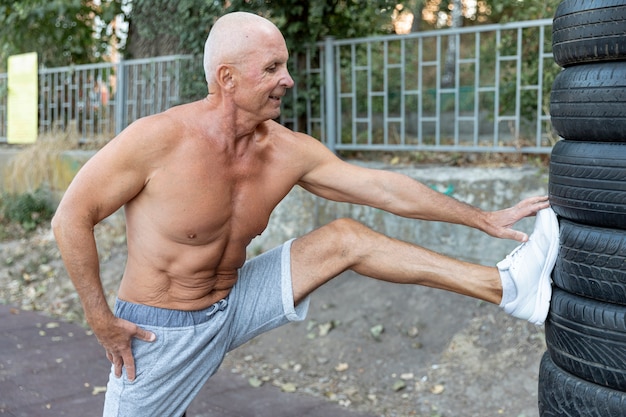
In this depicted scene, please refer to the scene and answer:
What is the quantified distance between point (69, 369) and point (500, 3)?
15.7 feet

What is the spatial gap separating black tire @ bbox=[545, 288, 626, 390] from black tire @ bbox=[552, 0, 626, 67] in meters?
0.88

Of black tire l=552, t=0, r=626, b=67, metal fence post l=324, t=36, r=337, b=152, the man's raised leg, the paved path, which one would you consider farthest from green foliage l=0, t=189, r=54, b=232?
black tire l=552, t=0, r=626, b=67

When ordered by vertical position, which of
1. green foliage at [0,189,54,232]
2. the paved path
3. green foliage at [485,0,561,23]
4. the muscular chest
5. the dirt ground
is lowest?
the paved path

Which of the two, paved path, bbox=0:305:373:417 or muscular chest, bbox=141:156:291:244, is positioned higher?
muscular chest, bbox=141:156:291:244

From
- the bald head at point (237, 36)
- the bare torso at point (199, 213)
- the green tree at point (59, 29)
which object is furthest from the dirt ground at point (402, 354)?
the green tree at point (59, 29)

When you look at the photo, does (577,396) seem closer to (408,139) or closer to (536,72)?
(536,72)

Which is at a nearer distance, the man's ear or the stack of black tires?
the stack of black tires

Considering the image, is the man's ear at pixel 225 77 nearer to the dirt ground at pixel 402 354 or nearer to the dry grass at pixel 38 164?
the dirt ground at pixel 402 354

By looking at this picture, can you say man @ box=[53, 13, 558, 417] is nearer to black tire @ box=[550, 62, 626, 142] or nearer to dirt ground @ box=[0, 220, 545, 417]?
black tire @ box=[550, 62, 626, 142]

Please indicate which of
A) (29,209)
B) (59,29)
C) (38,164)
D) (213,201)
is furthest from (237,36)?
(59,29)

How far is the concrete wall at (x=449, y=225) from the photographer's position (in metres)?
5.84

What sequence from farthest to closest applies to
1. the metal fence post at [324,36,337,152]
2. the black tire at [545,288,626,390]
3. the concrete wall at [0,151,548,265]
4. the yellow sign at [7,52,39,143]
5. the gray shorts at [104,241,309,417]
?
1. the yellow sign at [7,52,39,143]
2. the metal fence post at [324,36,337,152]
3. the concrete wall at [0,151,548,265]
4. the gray shorts at [104,241,309,417]
5. the black tire at [545,288,626,390]

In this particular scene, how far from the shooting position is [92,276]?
118 inches

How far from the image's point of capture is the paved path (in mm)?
4781
